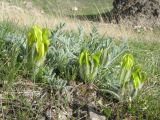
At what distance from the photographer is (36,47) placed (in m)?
3.40

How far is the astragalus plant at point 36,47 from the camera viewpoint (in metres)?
3.39

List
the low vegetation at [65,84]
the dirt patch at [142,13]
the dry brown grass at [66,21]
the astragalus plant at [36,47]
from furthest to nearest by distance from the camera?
the dirt patch at [142,13] < the dry brown grass at [66,21] < the astragalus plant at [36,47] < the low vegetation at [65,84]

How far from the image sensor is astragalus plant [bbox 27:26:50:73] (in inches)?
133

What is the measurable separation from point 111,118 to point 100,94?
0.76 feet

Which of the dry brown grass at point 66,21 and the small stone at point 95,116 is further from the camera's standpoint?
the dry brown grass at point 66,21

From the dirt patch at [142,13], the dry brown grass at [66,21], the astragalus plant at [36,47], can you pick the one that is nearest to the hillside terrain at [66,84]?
the astragalus plant at [36,47]

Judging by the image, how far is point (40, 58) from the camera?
3.47 meters

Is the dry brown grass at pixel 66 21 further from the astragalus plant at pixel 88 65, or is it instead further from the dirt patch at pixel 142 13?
the dirt patch at pixel 142 13

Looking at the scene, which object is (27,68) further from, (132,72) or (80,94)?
(132,72)

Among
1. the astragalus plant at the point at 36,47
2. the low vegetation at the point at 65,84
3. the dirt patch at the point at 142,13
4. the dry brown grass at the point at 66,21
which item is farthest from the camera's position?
the dirt patch at the point at 142,13

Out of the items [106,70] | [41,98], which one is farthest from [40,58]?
[106,70]

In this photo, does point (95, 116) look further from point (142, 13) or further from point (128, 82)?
point (142, 13)

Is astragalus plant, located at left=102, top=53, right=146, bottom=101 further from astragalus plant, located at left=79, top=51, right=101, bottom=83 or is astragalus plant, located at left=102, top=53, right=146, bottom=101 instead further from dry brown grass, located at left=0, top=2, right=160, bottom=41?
dry brown grass, located at left=0, top=2, right=160, bottom=41

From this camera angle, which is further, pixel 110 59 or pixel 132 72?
pixel 110 59
